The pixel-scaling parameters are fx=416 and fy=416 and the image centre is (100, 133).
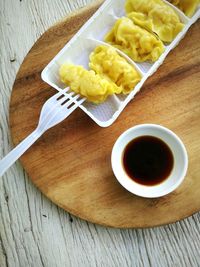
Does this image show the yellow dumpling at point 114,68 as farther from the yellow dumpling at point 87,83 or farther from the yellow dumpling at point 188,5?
the yellow dumpling at point 188,5

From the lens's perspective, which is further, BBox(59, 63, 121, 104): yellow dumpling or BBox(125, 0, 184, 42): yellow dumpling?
BBox(125, 0, 184, 42): yellow dumpling

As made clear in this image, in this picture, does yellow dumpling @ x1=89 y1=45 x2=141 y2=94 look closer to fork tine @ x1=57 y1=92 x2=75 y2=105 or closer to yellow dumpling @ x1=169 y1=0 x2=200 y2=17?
fork tine @ x1=57 y1=92 x2=75 y2=105

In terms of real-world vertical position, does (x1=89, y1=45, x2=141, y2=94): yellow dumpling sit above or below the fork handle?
above

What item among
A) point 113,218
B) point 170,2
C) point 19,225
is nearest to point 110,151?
point 113,218

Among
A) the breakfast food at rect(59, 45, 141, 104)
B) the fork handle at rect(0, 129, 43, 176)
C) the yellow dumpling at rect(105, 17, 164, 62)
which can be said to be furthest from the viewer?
the yellow dumpling at rect(105, 17, 164, 62)

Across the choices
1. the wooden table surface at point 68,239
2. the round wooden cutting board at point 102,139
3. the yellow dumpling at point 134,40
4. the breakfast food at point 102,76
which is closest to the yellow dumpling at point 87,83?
the breakfast food at point 102,76

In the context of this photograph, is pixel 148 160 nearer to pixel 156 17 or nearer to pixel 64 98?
pixel 64 98

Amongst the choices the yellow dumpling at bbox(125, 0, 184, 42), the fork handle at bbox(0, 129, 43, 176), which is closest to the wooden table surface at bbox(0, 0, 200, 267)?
the fork handle at bbox(0, 129, 43, 176)
